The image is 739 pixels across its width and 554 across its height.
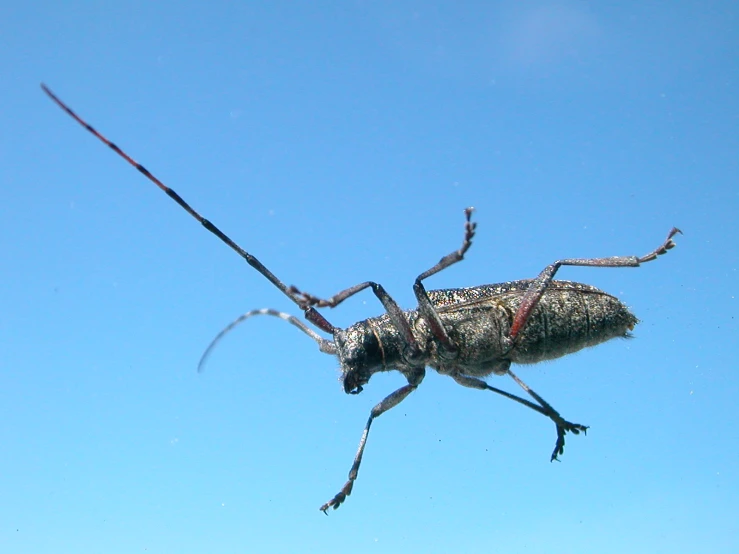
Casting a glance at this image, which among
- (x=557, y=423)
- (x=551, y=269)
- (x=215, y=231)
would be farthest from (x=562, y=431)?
(x=215, y=231)

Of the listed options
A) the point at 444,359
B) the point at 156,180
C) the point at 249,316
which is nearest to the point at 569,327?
the point at 444,359

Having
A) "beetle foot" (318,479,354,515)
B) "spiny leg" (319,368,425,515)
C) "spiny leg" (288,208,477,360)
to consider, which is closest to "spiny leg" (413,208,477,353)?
"spiny leg" (288,208,477,360)

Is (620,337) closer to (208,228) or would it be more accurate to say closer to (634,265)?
(634,265)

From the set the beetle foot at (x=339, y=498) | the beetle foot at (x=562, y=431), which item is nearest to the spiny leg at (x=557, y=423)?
the beetle foot at (x=562, y=431)

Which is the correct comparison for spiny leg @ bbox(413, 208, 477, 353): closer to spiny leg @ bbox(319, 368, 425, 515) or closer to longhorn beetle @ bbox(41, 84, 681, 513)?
longhorn beetle @ bbox(41, 84, 681, 513)

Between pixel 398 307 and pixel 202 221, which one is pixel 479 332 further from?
pixel 202 221

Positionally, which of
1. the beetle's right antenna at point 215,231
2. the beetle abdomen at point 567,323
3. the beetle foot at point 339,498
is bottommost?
the beetle foot at point 339,498

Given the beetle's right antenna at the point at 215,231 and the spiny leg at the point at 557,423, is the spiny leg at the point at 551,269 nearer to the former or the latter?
the spiny leg at the point at 557,423

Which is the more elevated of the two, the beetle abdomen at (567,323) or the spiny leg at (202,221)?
the spiny leg at (202,221)
